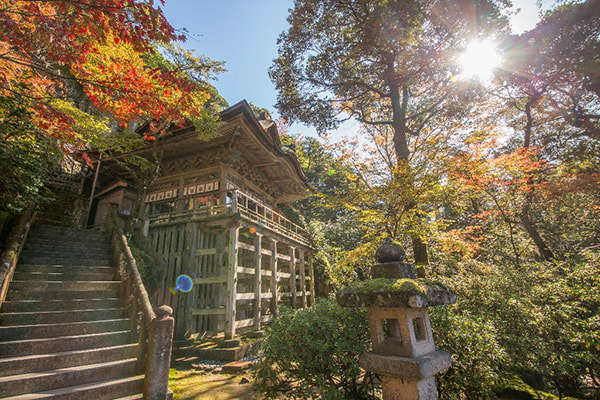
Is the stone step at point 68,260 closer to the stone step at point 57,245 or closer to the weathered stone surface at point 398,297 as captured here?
the stone step at point 57,245

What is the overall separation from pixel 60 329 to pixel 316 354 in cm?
447

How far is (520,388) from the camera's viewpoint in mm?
4668

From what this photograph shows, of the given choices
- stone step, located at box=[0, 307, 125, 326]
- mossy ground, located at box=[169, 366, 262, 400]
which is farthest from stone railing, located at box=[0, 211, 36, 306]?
mossy ground, located at box=[169, 366, 262, 400]

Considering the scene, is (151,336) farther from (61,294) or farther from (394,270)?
(394,270)

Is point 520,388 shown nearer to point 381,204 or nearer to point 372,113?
point 381,204

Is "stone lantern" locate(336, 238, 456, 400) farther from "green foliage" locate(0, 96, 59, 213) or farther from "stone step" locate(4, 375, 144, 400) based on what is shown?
"green foliage" locate(0, 96, 59, 213)

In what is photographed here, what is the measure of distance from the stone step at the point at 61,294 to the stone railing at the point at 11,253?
0.17 m

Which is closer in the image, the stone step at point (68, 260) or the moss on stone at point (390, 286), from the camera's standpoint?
the moss on stone at point (390, 286)

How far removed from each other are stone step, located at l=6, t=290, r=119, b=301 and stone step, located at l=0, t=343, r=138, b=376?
Result: 1626 mm

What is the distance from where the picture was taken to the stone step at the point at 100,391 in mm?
3299

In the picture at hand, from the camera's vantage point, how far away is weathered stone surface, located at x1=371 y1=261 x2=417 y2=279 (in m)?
3.38

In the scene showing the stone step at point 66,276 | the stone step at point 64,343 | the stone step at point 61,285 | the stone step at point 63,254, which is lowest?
the stone step at point 64,343

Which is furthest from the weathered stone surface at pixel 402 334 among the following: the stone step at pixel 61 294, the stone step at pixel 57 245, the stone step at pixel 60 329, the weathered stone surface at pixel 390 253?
the stone step at pixel 57 245

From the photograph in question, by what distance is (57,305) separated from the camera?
16.6 ft
